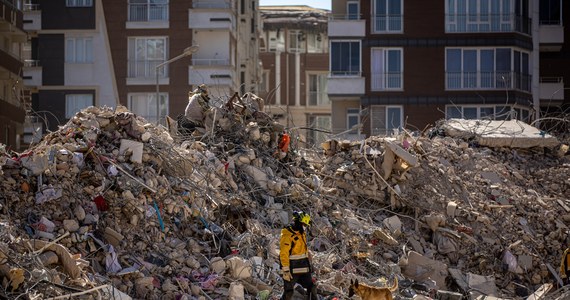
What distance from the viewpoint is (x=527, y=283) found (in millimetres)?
22000

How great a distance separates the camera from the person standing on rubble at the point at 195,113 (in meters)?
22.2

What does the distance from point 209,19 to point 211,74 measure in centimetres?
216

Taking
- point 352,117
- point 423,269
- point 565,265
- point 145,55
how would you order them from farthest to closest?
point 145,55 → point 352,117 → point 565,265 → point 423,269

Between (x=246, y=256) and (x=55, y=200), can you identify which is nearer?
(x=55, y=200)

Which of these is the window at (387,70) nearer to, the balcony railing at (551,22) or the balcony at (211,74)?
the balcony at (211,74)

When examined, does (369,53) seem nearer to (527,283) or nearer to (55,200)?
(527,283)

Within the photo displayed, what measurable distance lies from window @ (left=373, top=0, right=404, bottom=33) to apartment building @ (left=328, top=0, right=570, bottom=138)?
37 millimetres

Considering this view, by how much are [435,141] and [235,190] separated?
7.14 metres

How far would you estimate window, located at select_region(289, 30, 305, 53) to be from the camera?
73188 millimetres

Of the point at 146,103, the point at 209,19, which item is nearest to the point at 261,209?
the point at 146,103

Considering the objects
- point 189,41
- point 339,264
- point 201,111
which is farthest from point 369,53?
point 339,264

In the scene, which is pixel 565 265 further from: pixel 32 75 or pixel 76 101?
pixel 32 75

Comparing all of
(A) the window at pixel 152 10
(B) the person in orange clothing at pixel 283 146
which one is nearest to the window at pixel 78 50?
(A) the window at pixel 152 10

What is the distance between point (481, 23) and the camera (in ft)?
160
